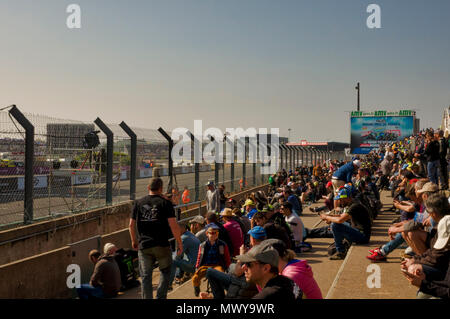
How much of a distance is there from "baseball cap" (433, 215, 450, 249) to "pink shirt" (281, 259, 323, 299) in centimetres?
127

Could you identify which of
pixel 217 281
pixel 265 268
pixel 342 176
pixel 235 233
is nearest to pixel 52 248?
pixel 235 233

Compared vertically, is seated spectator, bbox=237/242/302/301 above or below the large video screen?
below

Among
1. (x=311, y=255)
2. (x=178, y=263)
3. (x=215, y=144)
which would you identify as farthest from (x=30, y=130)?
(x=215, y=144)

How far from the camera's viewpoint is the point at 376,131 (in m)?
44.8

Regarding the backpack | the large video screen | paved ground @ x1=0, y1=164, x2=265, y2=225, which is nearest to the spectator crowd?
the backpack

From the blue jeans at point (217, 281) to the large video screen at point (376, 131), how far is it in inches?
1617

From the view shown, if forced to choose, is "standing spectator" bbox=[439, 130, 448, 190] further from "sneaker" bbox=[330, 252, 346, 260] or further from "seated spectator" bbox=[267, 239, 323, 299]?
"seated spectator" bbox=[267, 239, 323, 299]

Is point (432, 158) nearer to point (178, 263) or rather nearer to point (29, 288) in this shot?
point (178, 263)

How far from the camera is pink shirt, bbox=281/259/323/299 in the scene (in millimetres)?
4098

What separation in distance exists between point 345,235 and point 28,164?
6568 mm

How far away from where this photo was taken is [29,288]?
695 cm

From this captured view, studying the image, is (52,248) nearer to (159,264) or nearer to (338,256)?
(159,264)

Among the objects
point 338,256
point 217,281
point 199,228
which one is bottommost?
point 338,256
